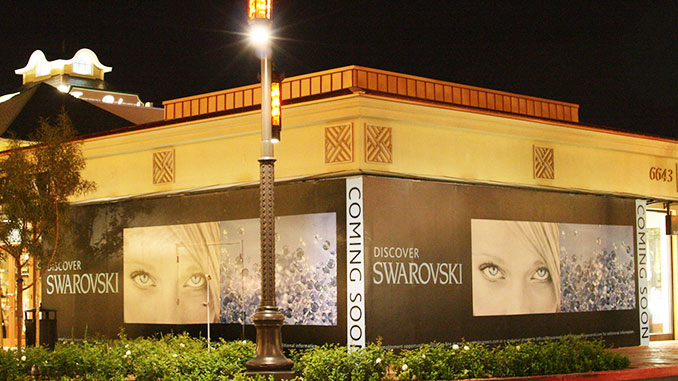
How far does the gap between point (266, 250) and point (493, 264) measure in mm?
7805

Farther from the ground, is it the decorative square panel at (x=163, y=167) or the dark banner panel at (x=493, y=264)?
the decorative square panel at (x=163, y=167)

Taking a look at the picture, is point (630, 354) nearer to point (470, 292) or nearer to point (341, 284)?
point (470, 292)

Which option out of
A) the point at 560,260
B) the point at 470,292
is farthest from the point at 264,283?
the point at 560,260

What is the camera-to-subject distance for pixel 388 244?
20297 mm

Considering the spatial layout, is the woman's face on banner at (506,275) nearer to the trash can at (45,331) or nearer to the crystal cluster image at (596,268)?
the crystal cluster image at (596,268)

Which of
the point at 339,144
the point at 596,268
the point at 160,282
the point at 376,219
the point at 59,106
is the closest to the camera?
the point at 376,219

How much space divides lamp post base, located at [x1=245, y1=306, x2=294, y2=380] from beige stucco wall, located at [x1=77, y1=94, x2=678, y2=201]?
489cm

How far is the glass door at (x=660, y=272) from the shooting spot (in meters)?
28.2

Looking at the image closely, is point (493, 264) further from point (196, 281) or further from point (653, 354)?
point (196, 281)

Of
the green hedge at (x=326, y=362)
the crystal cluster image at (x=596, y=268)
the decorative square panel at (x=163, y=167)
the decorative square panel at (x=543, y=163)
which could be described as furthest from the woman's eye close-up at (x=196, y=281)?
the crystal cluster image at (x=596, y=268)

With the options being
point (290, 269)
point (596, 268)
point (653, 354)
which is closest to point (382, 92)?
point (290, 269)

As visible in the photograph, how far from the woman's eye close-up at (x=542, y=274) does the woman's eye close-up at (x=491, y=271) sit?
108 cm

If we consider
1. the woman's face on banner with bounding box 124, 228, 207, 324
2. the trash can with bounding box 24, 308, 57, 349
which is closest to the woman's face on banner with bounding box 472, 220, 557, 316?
the woman's face on banner with bounding box 124, 228, 207, 324

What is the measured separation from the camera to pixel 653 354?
2266 cm
